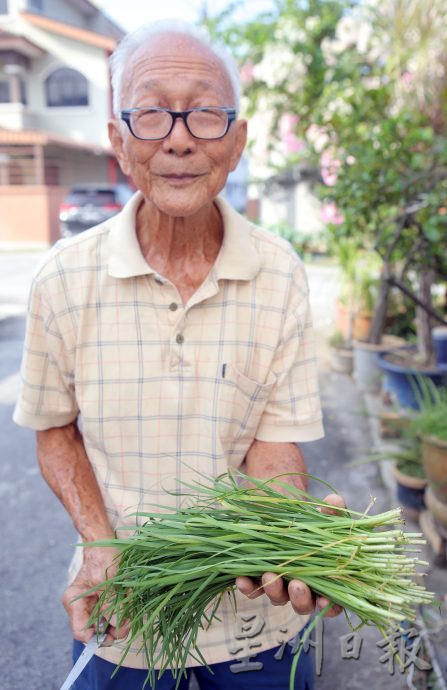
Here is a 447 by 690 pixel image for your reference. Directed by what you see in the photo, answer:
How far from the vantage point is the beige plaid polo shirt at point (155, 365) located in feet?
4.81

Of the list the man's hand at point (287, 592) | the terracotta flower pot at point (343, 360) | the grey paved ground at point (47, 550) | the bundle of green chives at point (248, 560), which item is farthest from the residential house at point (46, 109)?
the man's hand at point (287, 592)

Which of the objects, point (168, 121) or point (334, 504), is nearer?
point (334, 504)

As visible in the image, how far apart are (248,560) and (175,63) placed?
1.01m

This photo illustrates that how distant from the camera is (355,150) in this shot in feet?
12.8

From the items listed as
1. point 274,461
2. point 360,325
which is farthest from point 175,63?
point 360,325

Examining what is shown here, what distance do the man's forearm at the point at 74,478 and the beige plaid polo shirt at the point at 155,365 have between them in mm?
39

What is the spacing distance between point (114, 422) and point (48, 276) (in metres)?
0.36

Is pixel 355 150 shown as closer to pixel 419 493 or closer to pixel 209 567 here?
pixel 419 493

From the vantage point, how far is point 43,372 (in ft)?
4.95

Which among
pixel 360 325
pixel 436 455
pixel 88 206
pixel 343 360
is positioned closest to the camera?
pixel 436 455

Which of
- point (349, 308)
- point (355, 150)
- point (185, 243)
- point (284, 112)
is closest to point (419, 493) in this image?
point (355, 150)

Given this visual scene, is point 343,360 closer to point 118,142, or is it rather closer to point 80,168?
point 118,142

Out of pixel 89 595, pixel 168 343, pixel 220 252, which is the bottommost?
pixel 89 595

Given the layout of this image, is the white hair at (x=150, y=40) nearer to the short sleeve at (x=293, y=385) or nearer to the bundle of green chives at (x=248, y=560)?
the short sleeve at (x=293, y=385)
